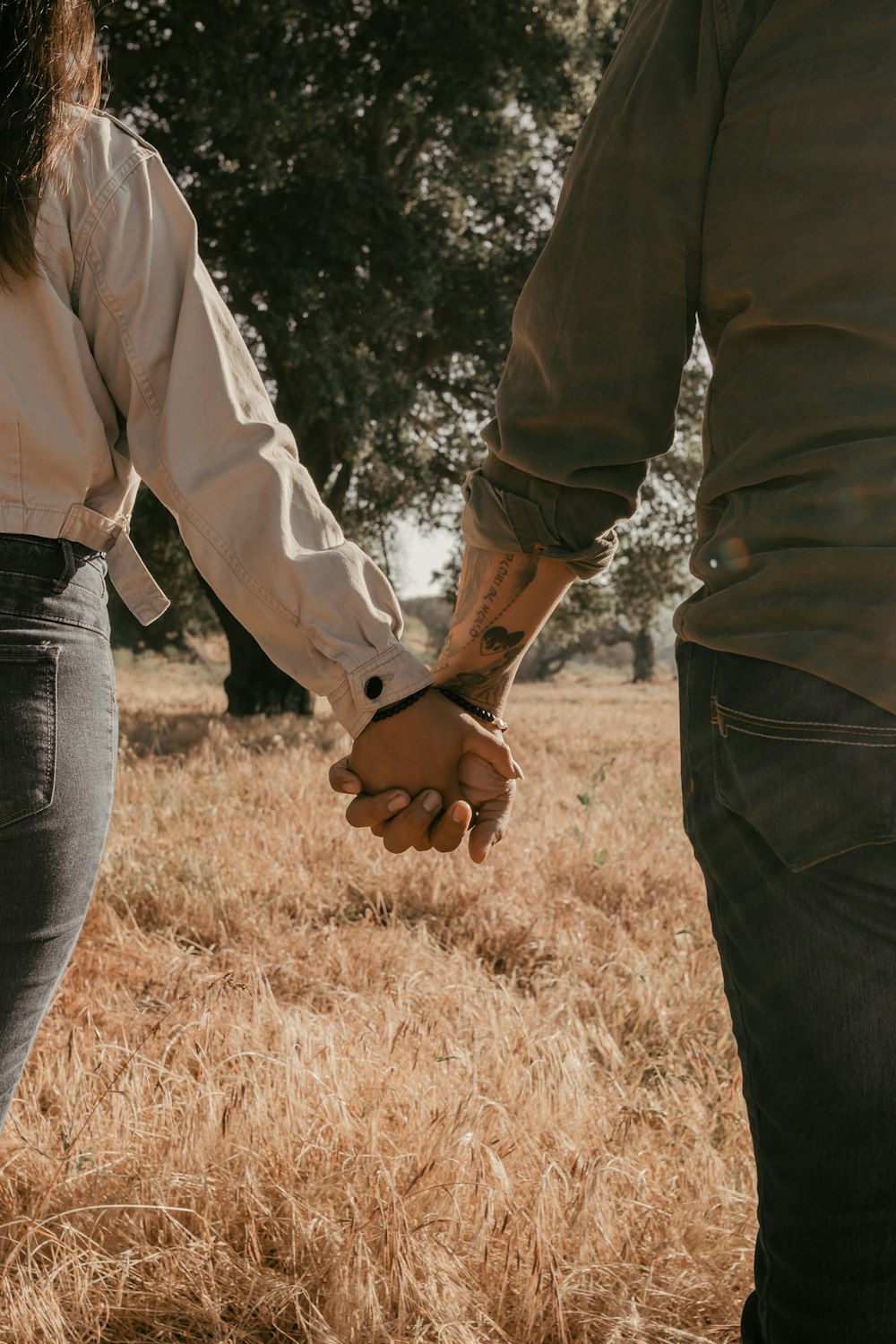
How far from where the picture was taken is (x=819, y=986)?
3.81 feet

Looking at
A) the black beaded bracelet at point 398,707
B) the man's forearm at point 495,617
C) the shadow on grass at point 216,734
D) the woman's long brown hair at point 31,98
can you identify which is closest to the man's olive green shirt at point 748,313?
the man's forearm at point 495,617

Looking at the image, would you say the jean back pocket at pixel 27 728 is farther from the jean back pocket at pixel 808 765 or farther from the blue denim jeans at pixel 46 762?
the jean back pocket at pixel 808 765

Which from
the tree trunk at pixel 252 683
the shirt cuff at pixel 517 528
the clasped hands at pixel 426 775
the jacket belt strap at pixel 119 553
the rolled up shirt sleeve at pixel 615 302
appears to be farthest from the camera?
the tree trunk at pixel 252 683

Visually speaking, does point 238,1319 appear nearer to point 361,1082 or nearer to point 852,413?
point 361,1082

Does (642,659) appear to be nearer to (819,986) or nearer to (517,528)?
(517,528)

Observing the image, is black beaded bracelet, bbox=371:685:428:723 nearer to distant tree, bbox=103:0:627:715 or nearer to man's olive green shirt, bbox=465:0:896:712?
man's olive green shirt, bbox=465:0:896:712

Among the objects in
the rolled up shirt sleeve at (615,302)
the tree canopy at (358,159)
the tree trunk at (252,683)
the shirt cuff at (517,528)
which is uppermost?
the tree canopy at (358,159)

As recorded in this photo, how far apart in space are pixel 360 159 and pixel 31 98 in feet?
35.3

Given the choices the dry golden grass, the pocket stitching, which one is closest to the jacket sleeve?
the pocket stitching

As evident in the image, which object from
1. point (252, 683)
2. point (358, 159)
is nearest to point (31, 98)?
point (358, 159)

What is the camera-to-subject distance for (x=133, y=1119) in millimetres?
2543

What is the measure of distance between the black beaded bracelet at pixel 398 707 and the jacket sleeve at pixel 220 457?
0.07m

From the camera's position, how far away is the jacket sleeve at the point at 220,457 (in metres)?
1.57

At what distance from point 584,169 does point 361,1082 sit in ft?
7.11
